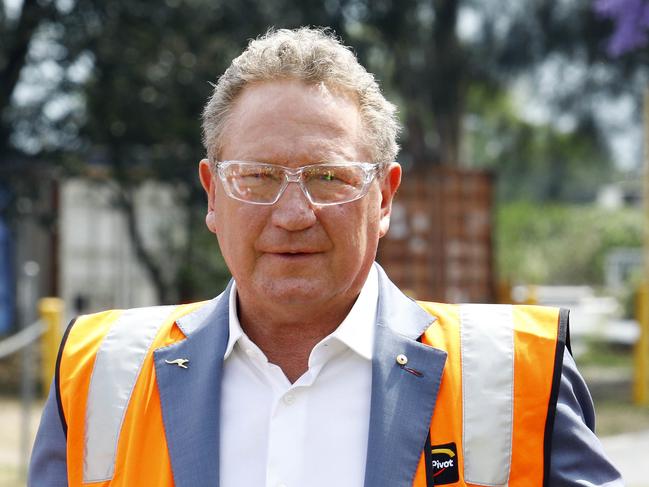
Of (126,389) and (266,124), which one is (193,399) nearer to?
(126,389)

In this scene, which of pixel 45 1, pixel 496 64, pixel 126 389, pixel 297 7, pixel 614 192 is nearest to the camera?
pixel 126 389

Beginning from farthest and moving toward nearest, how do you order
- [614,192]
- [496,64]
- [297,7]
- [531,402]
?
[614,192] < [496,64] < [297,7] < [531,402]

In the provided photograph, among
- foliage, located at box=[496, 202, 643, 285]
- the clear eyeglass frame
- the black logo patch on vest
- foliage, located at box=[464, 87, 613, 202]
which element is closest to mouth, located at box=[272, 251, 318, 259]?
the clear eyeglass frame

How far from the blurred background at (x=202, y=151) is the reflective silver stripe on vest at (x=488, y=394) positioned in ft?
17.4

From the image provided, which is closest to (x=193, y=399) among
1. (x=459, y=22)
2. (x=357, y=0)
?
(x=357, y=0)

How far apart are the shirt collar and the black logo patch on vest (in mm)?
258

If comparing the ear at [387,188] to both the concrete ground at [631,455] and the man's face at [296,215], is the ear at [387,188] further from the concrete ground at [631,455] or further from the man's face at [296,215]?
the concrete ground at [631,455]

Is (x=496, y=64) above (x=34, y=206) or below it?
above

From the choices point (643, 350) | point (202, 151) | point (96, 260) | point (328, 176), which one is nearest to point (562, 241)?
point (96, 260)

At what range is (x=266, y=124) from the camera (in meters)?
2.13

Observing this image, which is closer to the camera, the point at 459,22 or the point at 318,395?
the point at 318,395

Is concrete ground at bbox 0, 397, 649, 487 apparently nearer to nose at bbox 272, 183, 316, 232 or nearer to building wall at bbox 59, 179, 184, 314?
nose at bbox 272, 183, 316, 232

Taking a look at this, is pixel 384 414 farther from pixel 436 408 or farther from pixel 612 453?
pixel 612 453

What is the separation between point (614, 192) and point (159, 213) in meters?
32.2
